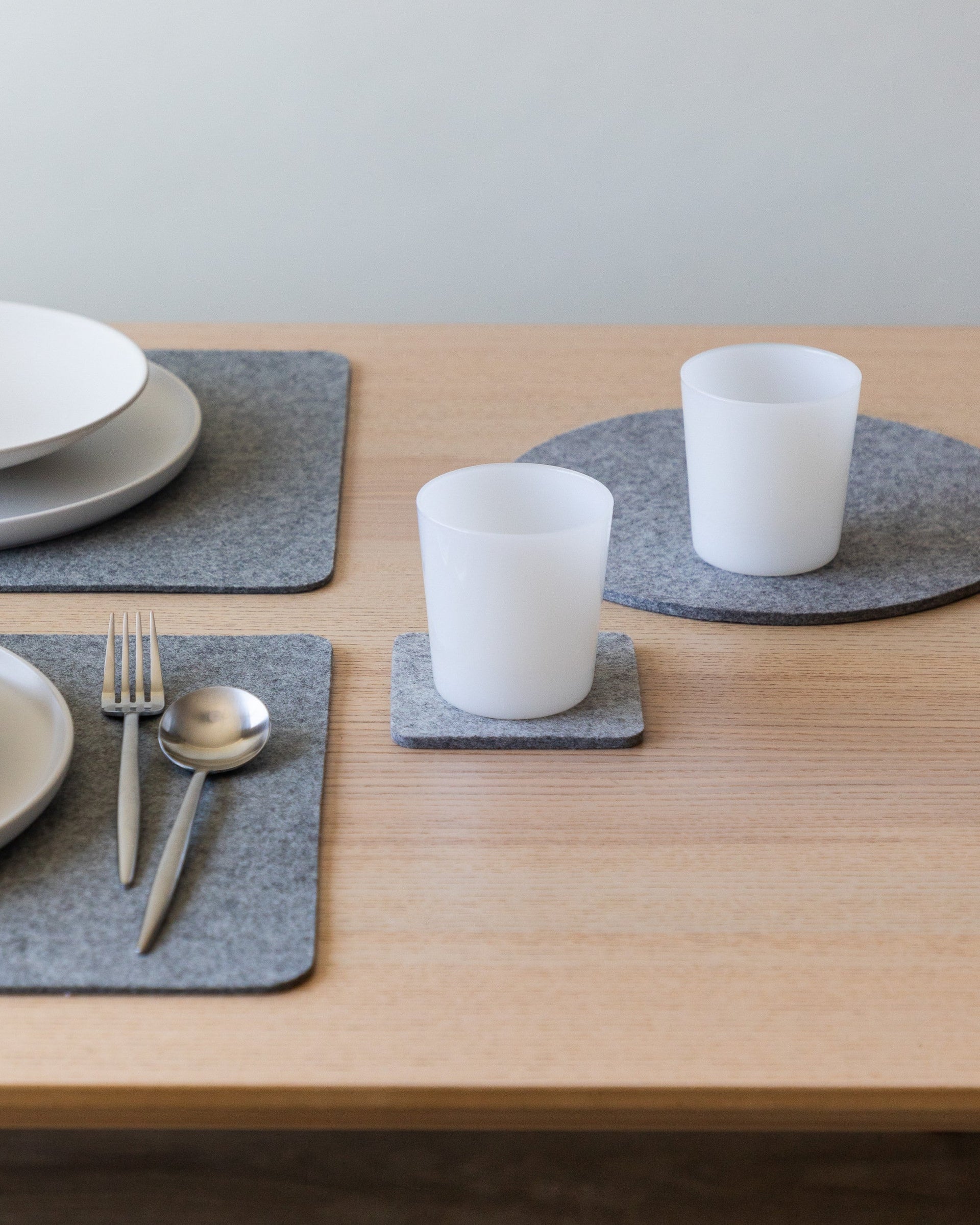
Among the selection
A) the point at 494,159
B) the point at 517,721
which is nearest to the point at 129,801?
the point at 517,721

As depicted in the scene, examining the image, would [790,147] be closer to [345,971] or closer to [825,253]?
[825,253]

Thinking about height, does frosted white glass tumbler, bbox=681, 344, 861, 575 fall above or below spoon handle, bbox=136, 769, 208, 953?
above

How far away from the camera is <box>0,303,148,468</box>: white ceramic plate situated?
30.4 inches

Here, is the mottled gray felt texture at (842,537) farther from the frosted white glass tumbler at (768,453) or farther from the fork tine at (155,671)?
the fork tine at (155,671)

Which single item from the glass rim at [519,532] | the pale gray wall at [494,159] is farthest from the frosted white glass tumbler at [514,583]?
the pale gray wall at [494,159]

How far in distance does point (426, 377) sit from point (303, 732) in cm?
46

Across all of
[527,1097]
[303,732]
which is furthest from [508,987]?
[303,732]

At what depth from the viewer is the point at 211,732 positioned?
516 mm

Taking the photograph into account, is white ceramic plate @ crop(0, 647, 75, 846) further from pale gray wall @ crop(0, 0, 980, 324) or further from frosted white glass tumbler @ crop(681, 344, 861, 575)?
pale gray wall @ crop(0, 0, 980, 324)

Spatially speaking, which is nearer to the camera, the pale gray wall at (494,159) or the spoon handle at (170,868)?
the spoon handle at (170,868)

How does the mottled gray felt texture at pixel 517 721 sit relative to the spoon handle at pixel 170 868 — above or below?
below

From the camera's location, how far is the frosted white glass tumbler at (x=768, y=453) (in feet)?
A: 1.98

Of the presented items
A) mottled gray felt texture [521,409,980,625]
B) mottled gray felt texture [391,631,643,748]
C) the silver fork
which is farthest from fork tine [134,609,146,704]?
mottled gray felt texture [521,409,980,625]

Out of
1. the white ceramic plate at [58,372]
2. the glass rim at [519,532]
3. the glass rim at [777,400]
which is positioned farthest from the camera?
the white ceramic plate at [58,372]
